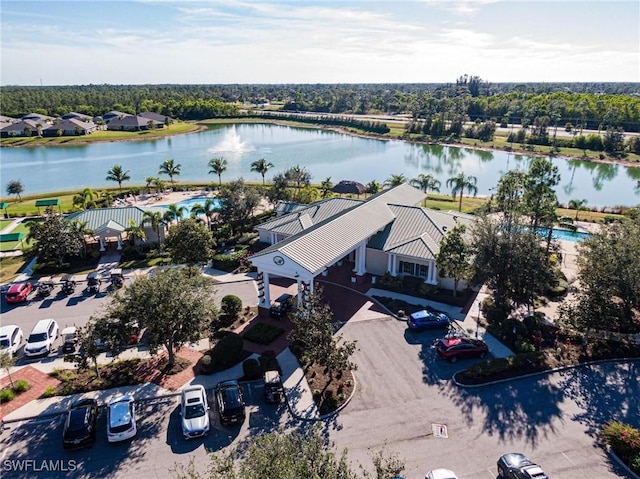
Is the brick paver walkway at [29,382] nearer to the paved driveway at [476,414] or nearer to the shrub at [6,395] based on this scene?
the shrub at [6,395]

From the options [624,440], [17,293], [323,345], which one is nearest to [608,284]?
[624,440]

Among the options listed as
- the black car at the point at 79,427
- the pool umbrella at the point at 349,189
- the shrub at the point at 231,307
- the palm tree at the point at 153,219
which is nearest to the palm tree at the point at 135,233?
the palm tree at the point at 153,219

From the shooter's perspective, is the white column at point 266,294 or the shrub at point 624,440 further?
the white column at point 266,294

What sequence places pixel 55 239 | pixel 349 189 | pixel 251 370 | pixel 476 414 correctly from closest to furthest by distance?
pixel 476 414, pixel 251 370, pixel 55 239, pixel 349 189

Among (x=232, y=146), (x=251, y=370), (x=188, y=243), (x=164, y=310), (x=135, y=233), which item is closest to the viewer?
(x=164, y=310)

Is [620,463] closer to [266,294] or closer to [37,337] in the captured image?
[266,294]

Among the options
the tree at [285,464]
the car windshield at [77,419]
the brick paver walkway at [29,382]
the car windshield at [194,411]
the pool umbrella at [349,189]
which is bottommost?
the brick paver walkway at [29,382]

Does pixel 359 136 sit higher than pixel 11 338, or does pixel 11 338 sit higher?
pixel 359 136

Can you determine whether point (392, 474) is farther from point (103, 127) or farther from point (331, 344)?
point (103, 127)
